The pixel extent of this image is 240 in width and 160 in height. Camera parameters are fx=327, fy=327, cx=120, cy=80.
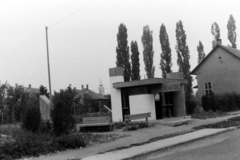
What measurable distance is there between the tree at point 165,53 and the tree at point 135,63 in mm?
4122

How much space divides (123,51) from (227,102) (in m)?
16.9

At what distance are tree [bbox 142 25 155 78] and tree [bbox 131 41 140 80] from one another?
2219mm

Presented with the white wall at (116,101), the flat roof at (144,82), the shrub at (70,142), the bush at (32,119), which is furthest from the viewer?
the white wall at (116,101)

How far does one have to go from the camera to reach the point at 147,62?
146 ft

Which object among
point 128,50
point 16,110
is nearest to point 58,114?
point 16,110

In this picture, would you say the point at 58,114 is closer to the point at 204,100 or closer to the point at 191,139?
the point at 191,139

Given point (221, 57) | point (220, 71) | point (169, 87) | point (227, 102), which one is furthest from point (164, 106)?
point (221, 57)

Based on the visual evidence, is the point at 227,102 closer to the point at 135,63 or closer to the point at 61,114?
the point at 135,63

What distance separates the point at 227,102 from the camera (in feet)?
96.4

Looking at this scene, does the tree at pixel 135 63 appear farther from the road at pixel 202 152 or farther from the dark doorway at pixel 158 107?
the road at pixel 202 152

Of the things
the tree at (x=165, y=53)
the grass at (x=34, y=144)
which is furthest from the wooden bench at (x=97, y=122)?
the tree at (x=165, y=53)

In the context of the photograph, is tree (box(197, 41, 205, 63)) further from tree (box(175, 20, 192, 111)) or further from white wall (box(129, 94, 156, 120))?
white wall (box(129, 94, 156, 120))

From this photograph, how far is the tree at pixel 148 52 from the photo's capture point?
44.4m

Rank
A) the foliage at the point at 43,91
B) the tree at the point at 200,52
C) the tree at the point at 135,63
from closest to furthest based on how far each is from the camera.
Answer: the foliage at the point at 43,91 → the tree at the point at 135,63 → the tree at the point at 200,52
